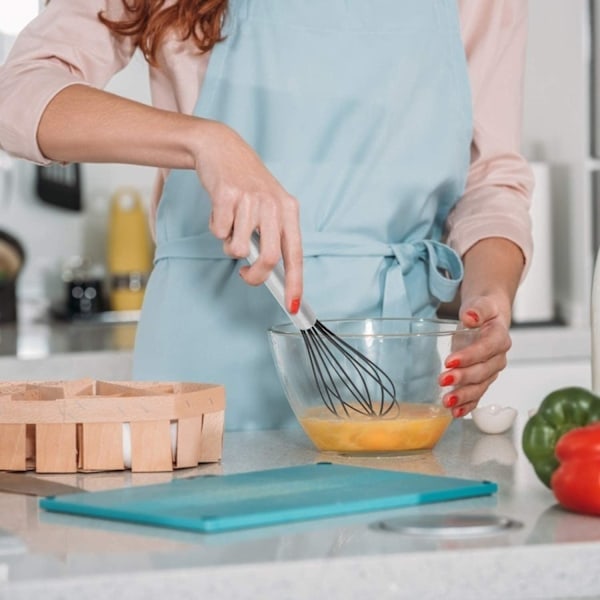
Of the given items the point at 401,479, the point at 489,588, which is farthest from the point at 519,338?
the point at 489,588

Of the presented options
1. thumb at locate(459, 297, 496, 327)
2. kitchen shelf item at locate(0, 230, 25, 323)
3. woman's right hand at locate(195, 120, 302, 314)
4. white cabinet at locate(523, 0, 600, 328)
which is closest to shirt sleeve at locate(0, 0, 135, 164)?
woman's right hand at locate(195, 120, 302, 314)

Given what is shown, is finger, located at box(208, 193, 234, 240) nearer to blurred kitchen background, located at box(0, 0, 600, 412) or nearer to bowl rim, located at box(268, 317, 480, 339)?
bowl rim, located at box(268, 317, 480, 339)

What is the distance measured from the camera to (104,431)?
112 cm

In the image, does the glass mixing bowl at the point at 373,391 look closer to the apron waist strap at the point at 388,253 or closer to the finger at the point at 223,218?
the finger at the point at 223,218

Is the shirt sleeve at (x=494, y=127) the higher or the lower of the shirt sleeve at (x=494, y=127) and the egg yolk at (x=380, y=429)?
the higher

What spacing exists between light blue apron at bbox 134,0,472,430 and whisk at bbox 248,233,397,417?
0.29m

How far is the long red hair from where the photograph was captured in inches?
57.4

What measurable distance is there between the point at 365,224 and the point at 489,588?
0.77 metres

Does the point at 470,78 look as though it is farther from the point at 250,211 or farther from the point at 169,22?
the point at 250,211

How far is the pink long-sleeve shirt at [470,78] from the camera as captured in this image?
135 centimetres

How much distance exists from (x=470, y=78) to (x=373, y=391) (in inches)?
21.6

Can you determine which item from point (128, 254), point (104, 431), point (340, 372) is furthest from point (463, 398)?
point (128, 254)

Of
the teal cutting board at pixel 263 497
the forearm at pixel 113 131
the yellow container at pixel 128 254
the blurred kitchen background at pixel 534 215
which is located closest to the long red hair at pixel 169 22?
the forearm at pixel 113 131

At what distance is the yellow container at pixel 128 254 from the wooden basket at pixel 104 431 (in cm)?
198
